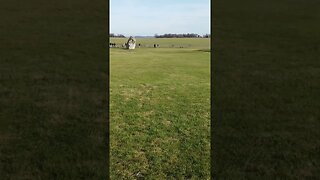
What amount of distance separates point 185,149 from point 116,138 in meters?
2.19
